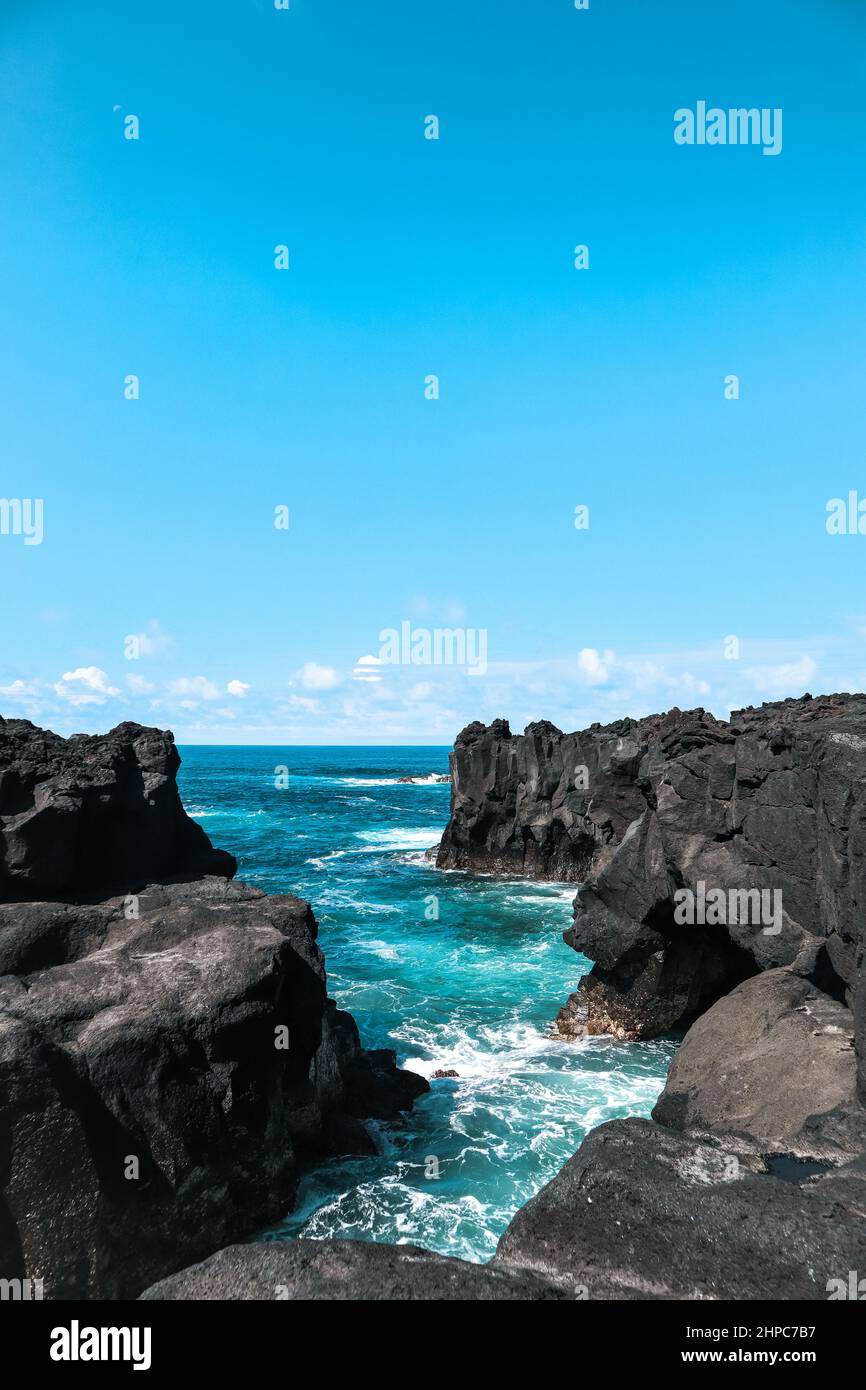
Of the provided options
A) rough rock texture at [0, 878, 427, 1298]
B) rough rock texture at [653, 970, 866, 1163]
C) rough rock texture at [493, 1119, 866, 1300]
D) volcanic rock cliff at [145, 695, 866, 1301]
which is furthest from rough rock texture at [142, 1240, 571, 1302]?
rough rock texture at [653, 970, 866, 1163]

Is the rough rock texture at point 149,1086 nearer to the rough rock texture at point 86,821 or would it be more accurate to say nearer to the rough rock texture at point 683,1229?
the rough rock texture at point 86,821

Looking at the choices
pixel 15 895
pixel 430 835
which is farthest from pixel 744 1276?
pixel 430 835

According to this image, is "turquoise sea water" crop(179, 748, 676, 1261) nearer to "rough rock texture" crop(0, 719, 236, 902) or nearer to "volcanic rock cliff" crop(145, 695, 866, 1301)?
"volcanic rock cliff" crop(145, 695, 866, 1301)

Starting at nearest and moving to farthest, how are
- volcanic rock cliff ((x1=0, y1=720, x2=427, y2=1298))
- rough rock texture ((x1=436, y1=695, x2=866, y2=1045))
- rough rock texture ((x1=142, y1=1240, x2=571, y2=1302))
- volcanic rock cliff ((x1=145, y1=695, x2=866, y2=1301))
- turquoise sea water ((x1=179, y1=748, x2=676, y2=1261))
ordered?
rough rock texture ((x1=142, y1=1240, x2=571, y2=1302)) < volcanic rock cliff ((x1=145, y1=695, x2=866, y2=1301)) < volcanic rock cliff ((x1=0, y1=720, x2=427, y2=1298)) < turquoise sea water ((x1=179, y1=748, x2=676, y2=1261)) < rough rock texture ((x1=436, y1=695, x2=866, y2=1045))

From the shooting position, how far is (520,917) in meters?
43.9

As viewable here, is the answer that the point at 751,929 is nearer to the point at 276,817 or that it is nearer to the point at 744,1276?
the point at 744,1276

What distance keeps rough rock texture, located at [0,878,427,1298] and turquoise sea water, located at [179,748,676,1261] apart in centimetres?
155

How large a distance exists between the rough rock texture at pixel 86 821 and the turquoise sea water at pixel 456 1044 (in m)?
9.36

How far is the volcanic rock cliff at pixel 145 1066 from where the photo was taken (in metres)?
11.8

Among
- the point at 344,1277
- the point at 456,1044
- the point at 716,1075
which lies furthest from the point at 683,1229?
the point at 456,1044

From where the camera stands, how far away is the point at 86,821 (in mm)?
21422

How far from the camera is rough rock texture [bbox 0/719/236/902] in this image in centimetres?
1992

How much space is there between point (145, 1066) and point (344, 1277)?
7430mm

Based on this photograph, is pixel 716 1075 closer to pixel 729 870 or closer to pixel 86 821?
pixel 729 870
